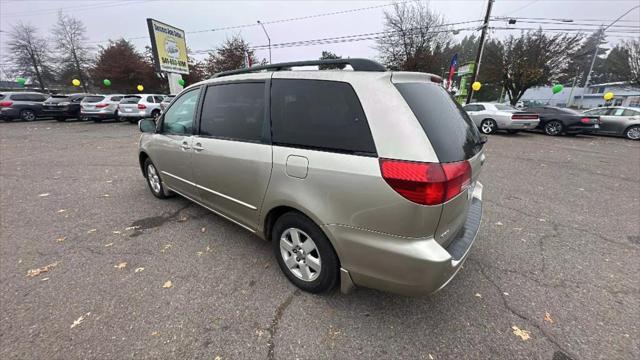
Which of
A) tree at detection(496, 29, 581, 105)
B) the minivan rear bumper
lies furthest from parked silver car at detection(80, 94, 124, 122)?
tree at detection(496, 29, 581, 105)

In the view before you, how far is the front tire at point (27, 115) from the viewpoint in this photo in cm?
1600

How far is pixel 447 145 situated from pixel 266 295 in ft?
6.17

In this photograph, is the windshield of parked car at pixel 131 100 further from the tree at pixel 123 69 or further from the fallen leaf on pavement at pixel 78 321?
the tree at pixel 123 69

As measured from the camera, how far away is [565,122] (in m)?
12.0

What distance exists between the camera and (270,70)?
2496 mm

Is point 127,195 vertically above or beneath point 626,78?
beneath

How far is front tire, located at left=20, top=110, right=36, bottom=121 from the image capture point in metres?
16.0

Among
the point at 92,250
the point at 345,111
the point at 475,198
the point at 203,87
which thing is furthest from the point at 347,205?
the point at 92,250

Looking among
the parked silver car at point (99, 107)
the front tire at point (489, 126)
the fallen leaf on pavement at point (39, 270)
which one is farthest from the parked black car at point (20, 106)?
the front tire at point (489, 126)

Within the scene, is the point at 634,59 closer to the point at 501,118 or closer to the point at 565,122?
the point at 565,122

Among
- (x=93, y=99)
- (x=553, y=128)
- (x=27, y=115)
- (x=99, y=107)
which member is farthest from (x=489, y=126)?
(x=27, y=115)

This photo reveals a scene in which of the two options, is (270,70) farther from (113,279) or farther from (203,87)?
(113,279)

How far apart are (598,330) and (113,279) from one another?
13.2 ft

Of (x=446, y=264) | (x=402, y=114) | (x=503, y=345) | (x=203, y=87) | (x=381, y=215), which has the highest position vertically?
(x=203, y=87)
